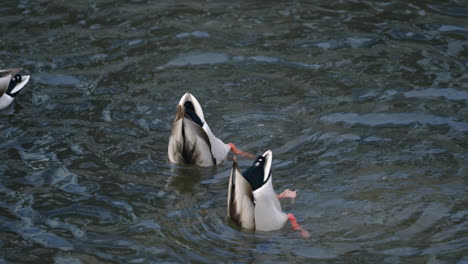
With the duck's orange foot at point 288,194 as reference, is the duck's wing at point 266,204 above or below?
above

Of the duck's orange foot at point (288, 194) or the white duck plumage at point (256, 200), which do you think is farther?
the duck's orange foot at point (288, 194)

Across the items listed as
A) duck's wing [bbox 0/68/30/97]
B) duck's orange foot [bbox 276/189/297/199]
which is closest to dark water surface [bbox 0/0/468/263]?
duck's orange foot [bbox 276/189/297/199]

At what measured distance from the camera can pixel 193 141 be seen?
7.92m

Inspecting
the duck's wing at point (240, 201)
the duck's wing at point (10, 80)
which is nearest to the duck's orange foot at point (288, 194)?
the duck's wing at point (240, 201)

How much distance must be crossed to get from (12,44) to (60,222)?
5.33 meters

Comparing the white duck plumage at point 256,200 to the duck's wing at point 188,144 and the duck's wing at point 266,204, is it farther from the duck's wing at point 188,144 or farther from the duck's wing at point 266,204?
the duck's wing at point 188,144

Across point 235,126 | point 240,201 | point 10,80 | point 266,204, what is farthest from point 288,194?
point 10,80

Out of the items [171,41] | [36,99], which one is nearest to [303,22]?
[171,41]

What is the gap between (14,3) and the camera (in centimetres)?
1304

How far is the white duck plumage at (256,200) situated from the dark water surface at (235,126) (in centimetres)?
13

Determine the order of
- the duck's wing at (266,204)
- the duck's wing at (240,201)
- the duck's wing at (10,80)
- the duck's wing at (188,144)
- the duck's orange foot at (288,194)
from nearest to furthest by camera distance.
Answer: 1. the duck's wing at (240,201)
2. the duck's wing at (266,204)
3. the duck's orange foot at (288,194)
4. the duck's wing at (188,144)
5. the duck's wing at (10,80)

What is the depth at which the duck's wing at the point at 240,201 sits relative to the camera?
6.53 metres

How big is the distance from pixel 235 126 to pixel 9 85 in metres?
3.38

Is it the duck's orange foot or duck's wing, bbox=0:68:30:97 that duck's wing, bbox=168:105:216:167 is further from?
duck's wing, bbox=0:68:30:97
